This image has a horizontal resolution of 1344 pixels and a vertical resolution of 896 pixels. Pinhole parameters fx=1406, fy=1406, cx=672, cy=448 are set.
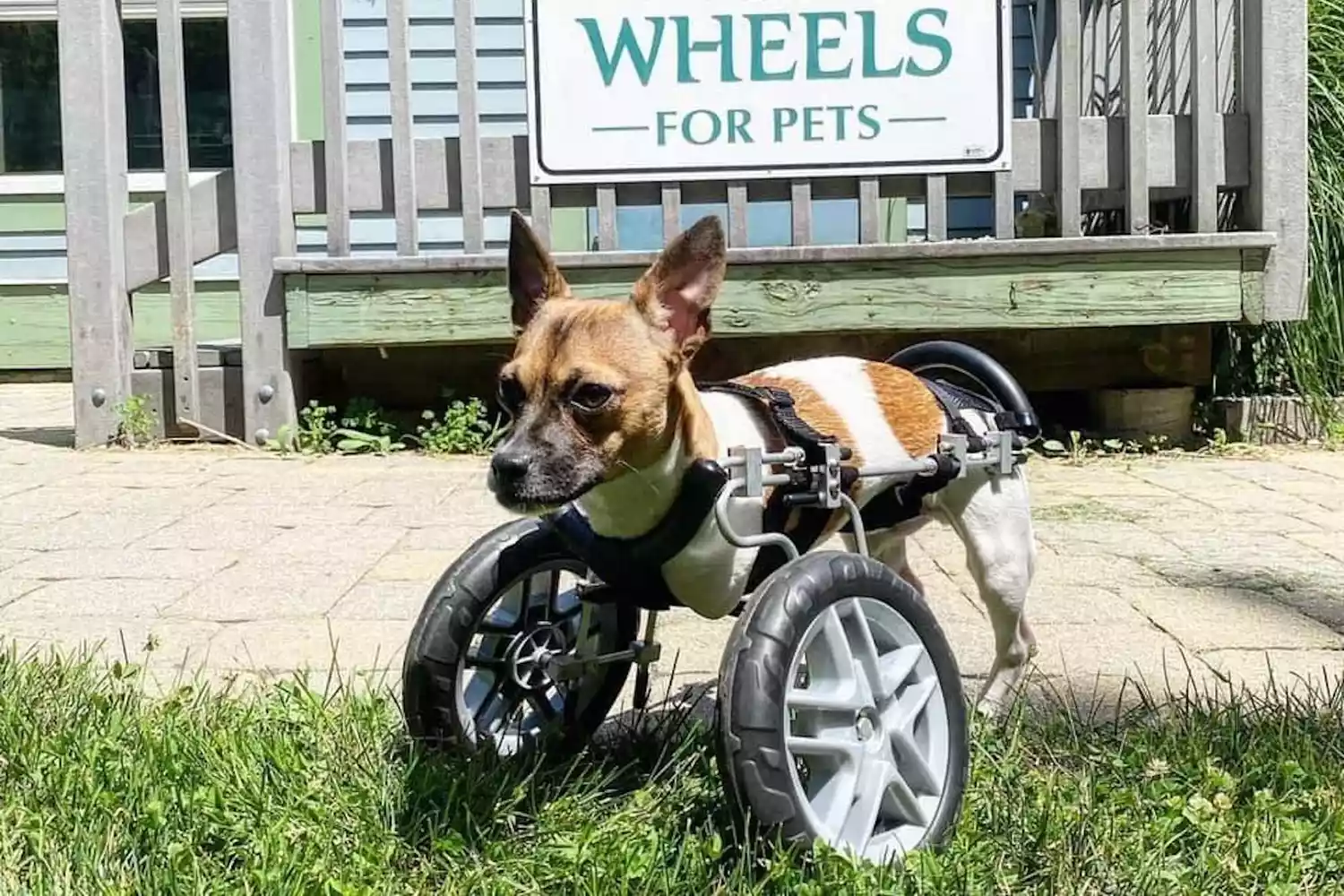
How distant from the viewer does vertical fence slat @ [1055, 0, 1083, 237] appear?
5625 mm

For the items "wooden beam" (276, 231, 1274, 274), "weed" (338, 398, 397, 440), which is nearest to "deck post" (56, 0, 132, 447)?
"wooden beam" (276, 231, 1274, 274)

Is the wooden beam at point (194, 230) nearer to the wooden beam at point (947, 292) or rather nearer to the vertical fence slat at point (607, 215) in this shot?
the wooden beam at point (947, 292)

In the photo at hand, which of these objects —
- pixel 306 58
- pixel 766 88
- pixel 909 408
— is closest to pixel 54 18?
pixel 306 58

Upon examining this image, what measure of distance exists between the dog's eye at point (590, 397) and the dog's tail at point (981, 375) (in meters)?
0.94

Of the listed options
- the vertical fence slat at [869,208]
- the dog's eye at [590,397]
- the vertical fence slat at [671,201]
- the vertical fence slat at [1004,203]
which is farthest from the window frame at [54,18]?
the dog's eye at [590,397]

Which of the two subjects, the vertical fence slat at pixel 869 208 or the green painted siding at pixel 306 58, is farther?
Answer: the green painted siding at pixel 306 58

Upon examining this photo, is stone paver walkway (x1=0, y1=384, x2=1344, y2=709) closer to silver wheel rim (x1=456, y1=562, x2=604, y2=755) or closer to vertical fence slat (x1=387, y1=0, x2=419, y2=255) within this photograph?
silver wheel rim (x1=456, y1=562, x2=604, y2=755)

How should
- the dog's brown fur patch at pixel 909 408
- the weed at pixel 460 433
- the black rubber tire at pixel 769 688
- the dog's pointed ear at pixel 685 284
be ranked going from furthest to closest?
the weed at pixel 460 433 → the dog's brown fur patch at pixel 909 408 → the dog's pointed ear at pixel 685 284 → the black rubber tire at pixel 769 688

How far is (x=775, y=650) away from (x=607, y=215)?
4182mm

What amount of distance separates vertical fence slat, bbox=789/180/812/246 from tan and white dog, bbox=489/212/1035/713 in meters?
3.36

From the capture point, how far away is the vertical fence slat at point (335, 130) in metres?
5.71

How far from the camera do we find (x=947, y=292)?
5.76 m

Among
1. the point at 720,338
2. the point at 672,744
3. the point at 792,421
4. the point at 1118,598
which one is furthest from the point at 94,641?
the point at 720,338

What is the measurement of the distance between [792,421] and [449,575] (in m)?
0.60
